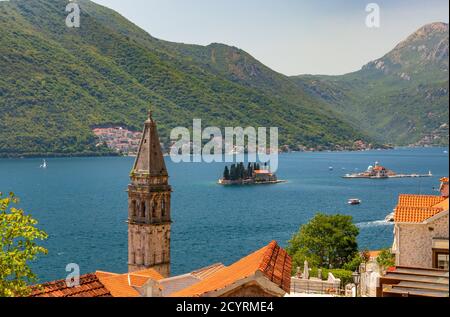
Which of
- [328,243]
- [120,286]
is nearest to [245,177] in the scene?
[328,243]

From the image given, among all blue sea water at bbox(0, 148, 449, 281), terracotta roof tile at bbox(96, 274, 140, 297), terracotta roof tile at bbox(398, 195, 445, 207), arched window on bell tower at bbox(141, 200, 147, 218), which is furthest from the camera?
blue sea water at bbox(0, 148, 449, 281)

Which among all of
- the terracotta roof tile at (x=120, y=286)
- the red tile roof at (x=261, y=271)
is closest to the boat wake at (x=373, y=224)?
the terracotta roof tile at (x=120, y=286)

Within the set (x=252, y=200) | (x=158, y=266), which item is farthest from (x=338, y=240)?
(x=252, y=200)

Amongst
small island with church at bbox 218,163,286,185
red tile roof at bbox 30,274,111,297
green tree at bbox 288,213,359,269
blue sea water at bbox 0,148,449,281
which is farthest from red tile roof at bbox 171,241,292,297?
small island with church at bbox 218,163,286,185

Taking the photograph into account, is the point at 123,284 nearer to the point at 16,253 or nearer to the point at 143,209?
the point at 16,253

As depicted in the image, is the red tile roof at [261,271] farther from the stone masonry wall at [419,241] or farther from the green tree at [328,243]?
the green tree at [328,243]

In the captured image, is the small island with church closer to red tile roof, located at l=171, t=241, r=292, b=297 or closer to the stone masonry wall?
red tile roof, located at l=171, t=241, r=292, b=297
